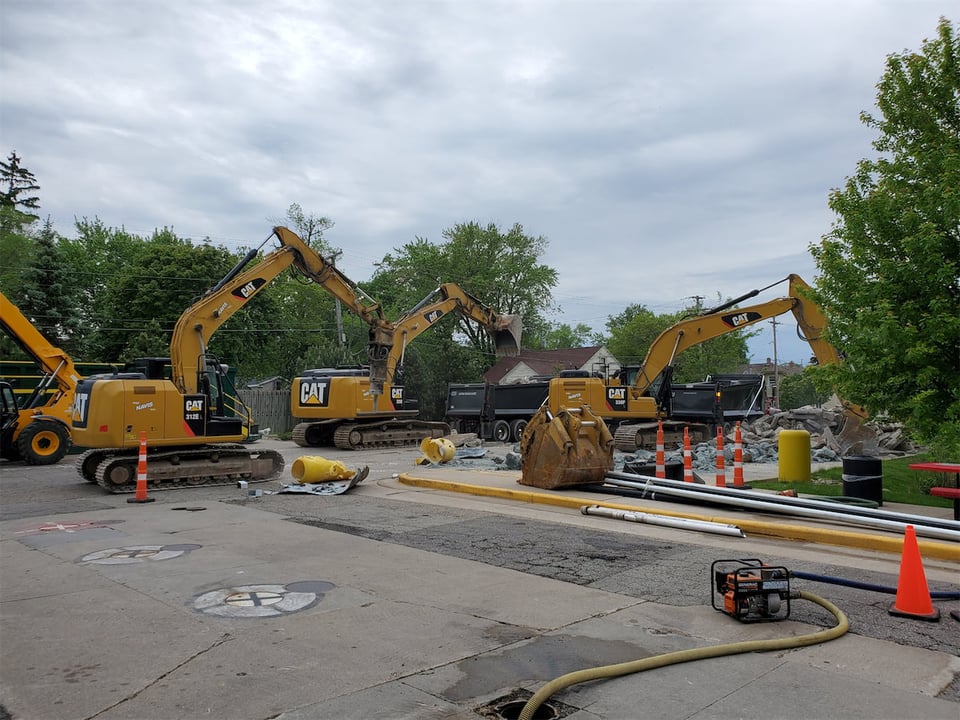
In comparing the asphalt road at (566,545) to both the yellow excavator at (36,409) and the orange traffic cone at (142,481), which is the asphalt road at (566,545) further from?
the yellow excavator at (36,409)

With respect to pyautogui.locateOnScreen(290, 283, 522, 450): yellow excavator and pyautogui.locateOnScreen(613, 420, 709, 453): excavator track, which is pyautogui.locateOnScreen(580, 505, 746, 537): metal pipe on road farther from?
pyautogui.locateOnScreen(290, 283, 522, 450): yellow excavator

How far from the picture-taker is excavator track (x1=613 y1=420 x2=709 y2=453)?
22.7 metres

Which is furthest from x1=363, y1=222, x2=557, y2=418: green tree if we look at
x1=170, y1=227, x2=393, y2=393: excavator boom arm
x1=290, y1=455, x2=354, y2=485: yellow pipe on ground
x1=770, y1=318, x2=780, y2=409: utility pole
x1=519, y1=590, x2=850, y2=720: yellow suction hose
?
x1=519, y1=590, x2=850, y2=720: yellow suction hose

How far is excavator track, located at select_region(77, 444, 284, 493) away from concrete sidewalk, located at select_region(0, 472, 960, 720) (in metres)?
6.76

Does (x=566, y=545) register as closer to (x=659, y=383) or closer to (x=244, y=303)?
(x=244, y=303)

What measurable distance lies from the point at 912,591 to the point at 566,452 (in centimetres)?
687

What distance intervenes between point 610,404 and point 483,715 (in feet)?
66.2

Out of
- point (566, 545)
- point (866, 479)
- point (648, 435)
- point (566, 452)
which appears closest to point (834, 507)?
point (866, 479)

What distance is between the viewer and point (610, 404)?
23.8 m

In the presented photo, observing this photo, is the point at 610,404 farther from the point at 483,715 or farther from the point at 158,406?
the point at 483,715

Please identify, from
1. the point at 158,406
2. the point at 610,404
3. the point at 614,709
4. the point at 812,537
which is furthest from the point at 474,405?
the point at 614,709

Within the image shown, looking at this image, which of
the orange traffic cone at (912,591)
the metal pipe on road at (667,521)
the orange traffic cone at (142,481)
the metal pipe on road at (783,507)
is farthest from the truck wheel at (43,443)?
the orange traffic cone at (912,591)

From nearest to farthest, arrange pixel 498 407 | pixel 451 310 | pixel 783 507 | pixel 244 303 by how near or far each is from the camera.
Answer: pixel 783 507 → pixel 244 303 → pixel 451 310 → pixel 498 407

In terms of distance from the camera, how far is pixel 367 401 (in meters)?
24.8
